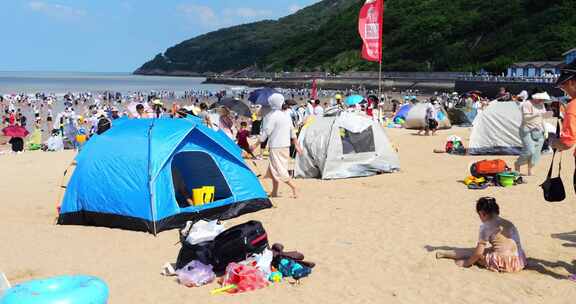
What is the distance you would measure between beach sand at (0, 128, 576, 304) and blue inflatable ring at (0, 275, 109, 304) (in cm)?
161

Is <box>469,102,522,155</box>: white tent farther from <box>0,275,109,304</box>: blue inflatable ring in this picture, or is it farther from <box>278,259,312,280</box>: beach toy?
<box>0,275,109,304</box>: blue inflatable ring

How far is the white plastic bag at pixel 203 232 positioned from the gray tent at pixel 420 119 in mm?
15884

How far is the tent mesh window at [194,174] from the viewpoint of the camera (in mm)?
8891

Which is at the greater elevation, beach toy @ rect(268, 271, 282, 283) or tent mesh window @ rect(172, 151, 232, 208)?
tent mesh window @ rect(172, 151, 232, 208)

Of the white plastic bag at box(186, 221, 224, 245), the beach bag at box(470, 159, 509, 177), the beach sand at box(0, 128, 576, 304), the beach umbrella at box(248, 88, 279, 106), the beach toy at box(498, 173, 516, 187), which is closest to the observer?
the beach sand at box(0, 128, 576, 304)

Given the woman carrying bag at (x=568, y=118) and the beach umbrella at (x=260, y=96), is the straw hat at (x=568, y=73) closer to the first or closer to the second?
the woman carrying bag at (x=568, y=118)

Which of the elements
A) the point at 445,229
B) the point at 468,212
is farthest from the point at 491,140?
the point at 445,229

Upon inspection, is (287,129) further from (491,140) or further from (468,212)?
(491,140)

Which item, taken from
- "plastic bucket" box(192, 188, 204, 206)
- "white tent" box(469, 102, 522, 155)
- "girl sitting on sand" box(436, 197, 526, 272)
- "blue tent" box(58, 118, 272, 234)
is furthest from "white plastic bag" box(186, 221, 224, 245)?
"white tent" box(469, 102, 522, 155)

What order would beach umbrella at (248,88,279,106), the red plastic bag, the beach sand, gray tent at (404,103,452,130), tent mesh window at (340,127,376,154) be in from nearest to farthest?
the beach sand, the red plastic bag, tent mesh window at (340,127,376,154), gray tent at (404,103,452,130), beach umbrella at (248,88,279,106)

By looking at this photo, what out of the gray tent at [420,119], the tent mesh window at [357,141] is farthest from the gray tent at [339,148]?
the gray tent at [420,119]

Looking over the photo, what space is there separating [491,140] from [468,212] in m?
5.88

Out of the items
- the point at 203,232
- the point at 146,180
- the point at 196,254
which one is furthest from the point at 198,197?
the point at 196,254

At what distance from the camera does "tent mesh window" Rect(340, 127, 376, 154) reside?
1133 centimetres
